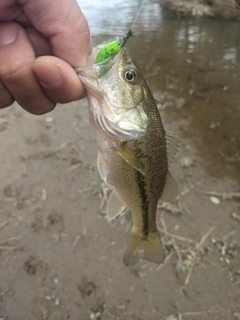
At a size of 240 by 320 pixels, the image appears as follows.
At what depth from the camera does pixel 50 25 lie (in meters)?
1.55

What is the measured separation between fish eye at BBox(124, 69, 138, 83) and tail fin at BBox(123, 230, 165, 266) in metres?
0.84

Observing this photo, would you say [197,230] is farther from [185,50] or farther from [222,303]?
[185,50]

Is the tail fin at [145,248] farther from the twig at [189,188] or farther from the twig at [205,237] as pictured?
the twig at [189,188]

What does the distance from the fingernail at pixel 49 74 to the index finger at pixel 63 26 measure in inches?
4.2

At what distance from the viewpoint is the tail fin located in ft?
6.64

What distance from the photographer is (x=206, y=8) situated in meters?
7.15

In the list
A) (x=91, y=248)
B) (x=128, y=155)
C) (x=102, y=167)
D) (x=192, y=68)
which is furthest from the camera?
(x=192, y=68)

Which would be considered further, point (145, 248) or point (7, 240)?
point (7, 240)

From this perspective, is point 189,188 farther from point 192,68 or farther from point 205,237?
point 192,68

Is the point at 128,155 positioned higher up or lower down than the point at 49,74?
lower down

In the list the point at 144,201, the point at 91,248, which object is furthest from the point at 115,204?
the point at 91,248

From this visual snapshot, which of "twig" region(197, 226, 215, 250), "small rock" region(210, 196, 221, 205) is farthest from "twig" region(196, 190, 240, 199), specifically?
"twig" region(197, 226, 215, 250)

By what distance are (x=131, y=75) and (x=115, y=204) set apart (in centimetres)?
66

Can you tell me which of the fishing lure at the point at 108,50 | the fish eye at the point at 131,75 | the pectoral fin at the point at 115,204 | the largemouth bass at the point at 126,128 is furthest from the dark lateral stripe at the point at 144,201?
the fishing lure at the point at 108,50
